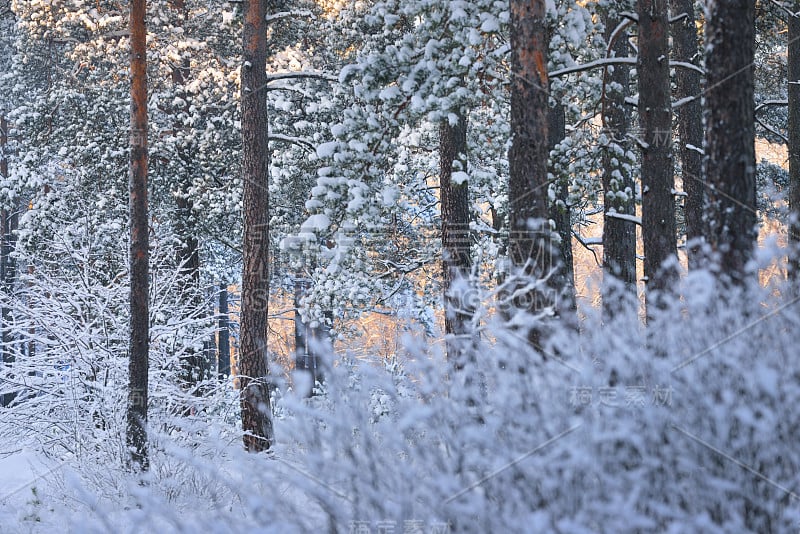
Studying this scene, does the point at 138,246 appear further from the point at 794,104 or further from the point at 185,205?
the point at 794,104

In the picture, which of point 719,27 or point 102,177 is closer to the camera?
point 719,27

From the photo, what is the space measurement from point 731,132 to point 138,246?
7070mm

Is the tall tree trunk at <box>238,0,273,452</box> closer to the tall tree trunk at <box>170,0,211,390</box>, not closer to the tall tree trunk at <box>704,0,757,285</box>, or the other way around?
the tall tree trunk at <box>170,0,211,390</box>

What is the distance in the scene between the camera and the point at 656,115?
841 cm

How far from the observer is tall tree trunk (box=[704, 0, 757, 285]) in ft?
18.0

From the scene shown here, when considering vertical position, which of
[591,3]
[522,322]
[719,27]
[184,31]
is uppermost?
[184,31]

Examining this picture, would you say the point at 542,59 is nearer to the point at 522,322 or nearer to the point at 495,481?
the point at 522,322

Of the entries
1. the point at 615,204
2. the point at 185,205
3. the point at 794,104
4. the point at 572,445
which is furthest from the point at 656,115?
the point at 185,205

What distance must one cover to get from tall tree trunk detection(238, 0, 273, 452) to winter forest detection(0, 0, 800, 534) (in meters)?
0.04

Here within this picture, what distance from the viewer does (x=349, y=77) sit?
9.42 metres

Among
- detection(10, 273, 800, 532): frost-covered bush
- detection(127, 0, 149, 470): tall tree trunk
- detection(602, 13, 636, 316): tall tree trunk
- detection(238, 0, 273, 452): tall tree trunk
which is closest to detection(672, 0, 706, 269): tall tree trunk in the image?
detection(602, 13, 636, 316): tall tree trunk

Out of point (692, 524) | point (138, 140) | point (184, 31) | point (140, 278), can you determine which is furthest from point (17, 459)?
point (692, 524)

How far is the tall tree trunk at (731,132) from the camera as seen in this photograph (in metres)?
5.49

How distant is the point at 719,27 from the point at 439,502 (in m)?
4.08
